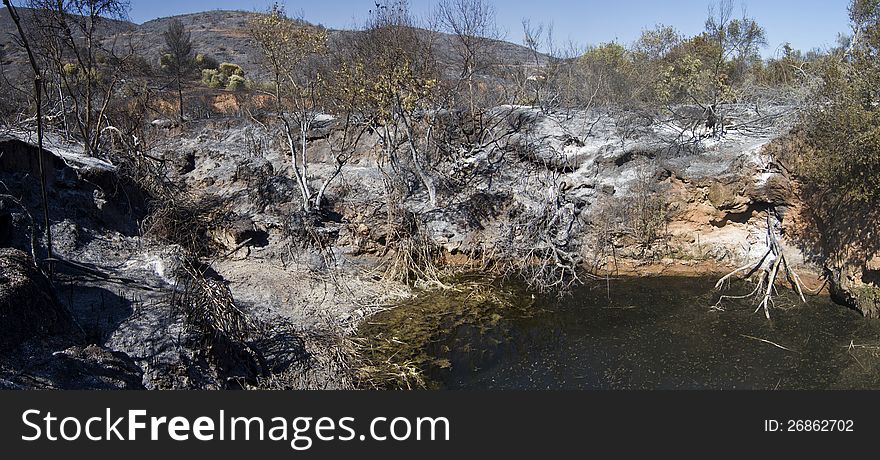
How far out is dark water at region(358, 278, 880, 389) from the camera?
7.90 metres

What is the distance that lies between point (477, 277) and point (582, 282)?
1965mm

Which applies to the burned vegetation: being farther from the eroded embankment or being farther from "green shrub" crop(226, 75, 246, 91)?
"green shrub" crop(226, 75, 246, 91)

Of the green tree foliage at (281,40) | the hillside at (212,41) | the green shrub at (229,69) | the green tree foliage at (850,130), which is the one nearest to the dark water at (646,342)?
the green tree foliage at (850,130)

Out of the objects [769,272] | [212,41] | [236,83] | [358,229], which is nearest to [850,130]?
[769,272]

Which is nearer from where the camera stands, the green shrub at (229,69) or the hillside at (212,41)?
the green shrub at (229,69)

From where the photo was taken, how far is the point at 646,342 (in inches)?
350

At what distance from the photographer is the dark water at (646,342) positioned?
25.9 ft

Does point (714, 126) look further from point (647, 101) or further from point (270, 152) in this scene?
point (270, 152)

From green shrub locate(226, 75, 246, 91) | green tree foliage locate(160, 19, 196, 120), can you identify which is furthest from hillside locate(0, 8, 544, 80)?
green tree foliage locate(160, 19, 196, 120)

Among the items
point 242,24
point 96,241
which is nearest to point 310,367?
point 96,241

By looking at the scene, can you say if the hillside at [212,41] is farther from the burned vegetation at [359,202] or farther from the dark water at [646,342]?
the dark water at [646,342]

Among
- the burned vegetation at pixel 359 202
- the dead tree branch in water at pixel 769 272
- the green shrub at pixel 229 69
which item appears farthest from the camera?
the green shrub at pixel 229 69

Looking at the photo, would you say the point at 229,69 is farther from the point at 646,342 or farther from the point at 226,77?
the point at 646,342

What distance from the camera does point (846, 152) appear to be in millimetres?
9297
